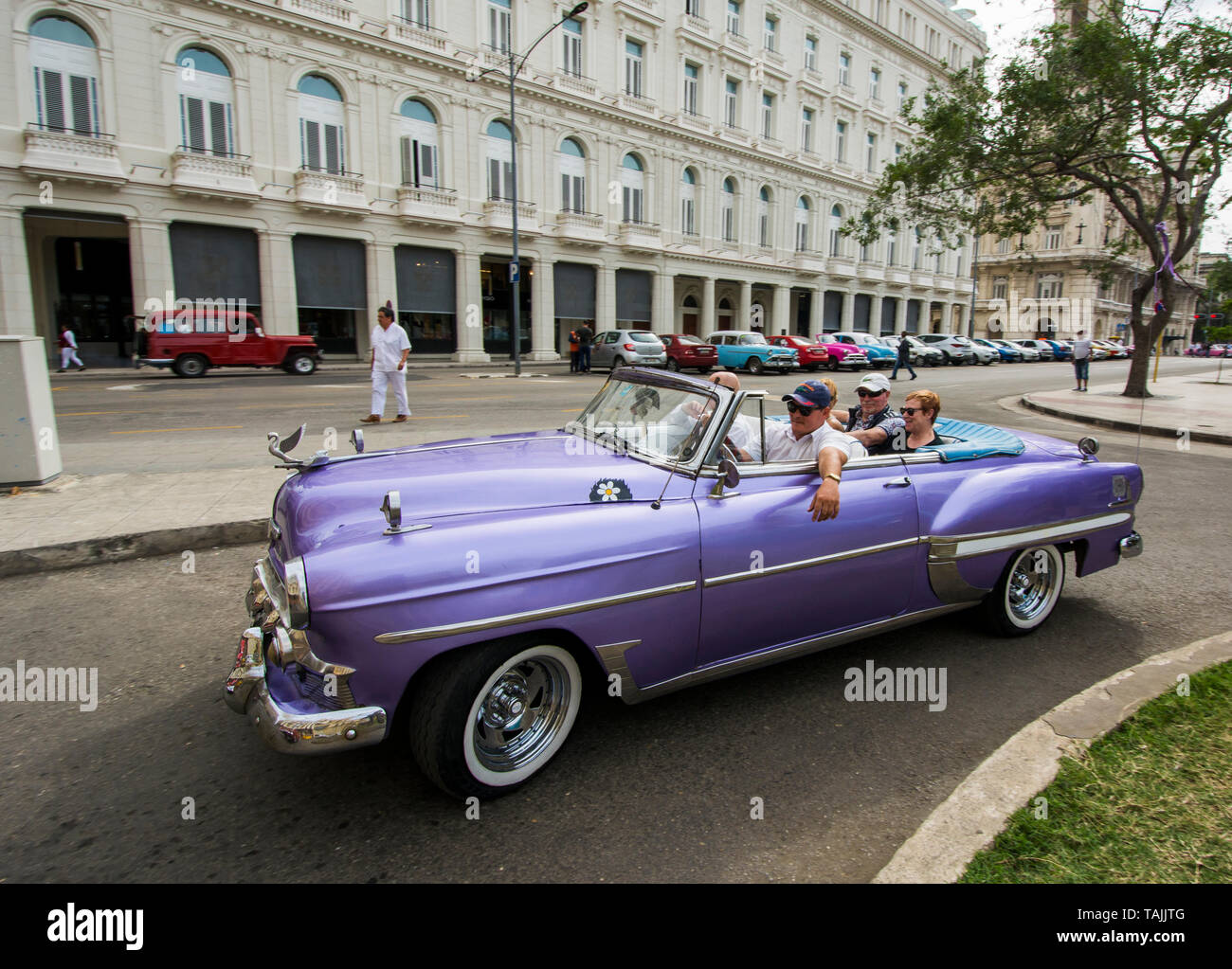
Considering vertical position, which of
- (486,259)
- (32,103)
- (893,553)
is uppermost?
(32,103)

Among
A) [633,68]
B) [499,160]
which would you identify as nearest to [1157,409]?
[499,160]

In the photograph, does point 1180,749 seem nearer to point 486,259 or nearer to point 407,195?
point 407,195

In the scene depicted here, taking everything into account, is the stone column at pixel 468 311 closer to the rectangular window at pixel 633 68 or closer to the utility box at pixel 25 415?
the rectangular window at pixel 633 68

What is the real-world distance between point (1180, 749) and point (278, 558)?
3.66 meters

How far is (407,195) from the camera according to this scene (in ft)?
89.5

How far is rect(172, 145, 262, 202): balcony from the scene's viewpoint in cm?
2272

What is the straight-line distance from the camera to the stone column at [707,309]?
130 feet

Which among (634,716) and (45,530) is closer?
(634,716)

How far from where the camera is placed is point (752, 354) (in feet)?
87.5

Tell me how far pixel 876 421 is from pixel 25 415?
7.11m

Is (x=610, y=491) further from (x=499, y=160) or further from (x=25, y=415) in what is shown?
(x=499, y=160)

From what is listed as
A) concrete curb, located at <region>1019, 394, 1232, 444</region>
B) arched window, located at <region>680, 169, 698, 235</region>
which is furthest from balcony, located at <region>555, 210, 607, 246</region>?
concrete curb, located at <region>1019, 394, 1232, 444</region>
